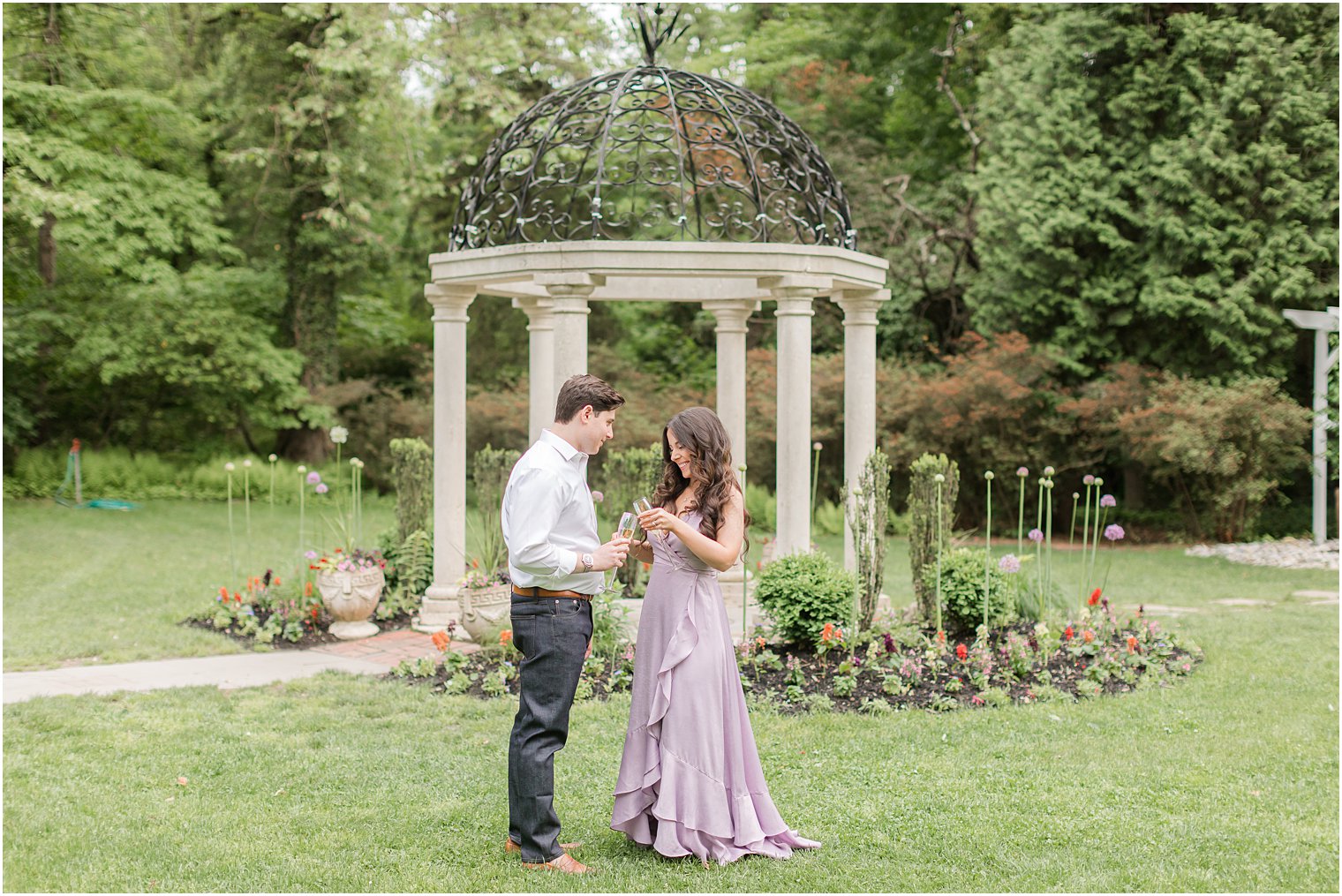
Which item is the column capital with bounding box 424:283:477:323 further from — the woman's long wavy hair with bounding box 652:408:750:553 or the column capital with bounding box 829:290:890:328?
the woman's long wavy hair with bounding box 652:408:750:553

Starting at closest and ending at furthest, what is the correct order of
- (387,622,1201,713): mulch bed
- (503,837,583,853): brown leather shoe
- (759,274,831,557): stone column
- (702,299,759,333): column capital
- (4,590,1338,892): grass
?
(4,590,1338,892): grass, (503,837,583,853): brown leather shoe, (387,622,1201,713): mulch bed, (759,274,831,557): stone column, (702,299,759,333): column capital

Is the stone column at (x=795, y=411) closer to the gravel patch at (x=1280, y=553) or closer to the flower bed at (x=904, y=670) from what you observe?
the flower bed at (x=904, y=670)

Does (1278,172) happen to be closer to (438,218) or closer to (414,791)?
(438,218)

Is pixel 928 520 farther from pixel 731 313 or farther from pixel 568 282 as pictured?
pixel 568 282

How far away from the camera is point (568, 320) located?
24.6 feet

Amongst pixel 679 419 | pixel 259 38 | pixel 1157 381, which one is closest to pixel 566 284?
pixel 679 419

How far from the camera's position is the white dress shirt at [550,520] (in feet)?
13.5

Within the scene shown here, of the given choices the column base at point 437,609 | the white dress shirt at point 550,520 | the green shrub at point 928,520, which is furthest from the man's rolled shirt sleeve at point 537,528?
the column base at point 437,609

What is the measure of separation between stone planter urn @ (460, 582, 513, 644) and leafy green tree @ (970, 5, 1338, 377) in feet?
38.2

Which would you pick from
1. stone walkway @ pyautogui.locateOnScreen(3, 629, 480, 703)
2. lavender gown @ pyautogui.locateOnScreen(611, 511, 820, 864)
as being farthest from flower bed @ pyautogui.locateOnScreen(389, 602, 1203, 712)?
lavender gown @ pyautogui.locateOnScreen(611, 511, 820, 864)

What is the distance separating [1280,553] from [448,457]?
1074 centimetres

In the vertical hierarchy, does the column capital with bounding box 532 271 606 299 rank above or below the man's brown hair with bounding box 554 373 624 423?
above

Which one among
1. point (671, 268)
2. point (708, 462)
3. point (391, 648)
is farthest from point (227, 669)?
point (708, 462)

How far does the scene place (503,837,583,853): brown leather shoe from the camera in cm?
445
